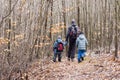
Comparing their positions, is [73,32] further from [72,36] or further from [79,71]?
[79,71]

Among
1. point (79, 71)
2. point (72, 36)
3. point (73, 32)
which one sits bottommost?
point (79, 71)

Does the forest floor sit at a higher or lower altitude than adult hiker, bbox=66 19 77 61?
lower

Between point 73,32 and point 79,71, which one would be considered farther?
point 73,32

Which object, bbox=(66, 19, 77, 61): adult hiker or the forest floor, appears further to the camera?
bbox=(66, 19, 77, 61): adult hiker

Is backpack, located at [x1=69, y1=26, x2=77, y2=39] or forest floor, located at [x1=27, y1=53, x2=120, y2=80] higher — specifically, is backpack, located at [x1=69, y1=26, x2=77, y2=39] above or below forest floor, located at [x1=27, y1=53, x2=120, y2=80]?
above

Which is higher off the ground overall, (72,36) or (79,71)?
(72,36)

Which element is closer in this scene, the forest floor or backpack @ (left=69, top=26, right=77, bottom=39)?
the forest floor

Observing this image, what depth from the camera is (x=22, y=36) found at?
13211mm

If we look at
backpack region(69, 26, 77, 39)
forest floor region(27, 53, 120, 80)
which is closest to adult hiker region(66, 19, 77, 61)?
backpack region(69, 26, 77, 39)

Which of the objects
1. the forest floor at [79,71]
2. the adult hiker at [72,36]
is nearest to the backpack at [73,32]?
the adult hiker at [72,36]

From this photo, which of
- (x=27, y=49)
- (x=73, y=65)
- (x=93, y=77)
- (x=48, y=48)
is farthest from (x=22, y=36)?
(x=48, y=48)

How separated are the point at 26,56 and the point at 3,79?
Answer: 1.37 metres

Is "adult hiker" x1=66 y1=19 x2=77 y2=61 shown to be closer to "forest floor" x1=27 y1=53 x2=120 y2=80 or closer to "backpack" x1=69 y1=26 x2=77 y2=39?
"backpack" x1=69 y1=26 x2=77 y2=39

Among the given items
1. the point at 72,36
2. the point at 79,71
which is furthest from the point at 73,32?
the point at 79,71
